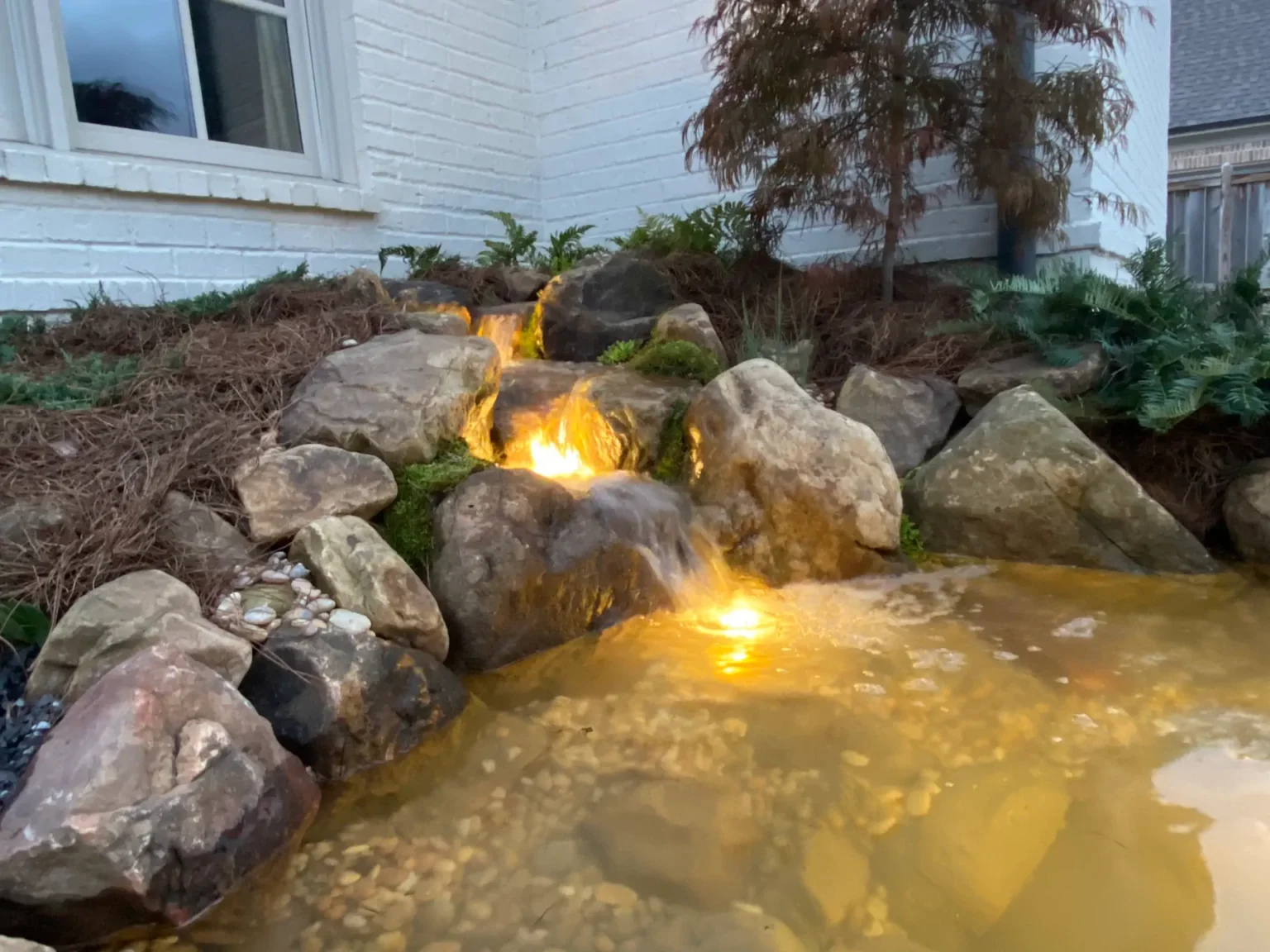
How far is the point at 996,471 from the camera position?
316 centimetres

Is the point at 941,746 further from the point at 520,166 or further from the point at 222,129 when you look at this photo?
the point at 520,166

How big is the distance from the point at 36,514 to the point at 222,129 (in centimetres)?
303

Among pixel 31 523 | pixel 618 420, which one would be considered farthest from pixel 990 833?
pixel 31 523

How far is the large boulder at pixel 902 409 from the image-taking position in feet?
11.6

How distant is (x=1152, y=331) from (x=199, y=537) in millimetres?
3575

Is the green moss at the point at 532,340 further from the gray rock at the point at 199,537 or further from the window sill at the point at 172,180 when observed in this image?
the gray rock at the point at 199,537

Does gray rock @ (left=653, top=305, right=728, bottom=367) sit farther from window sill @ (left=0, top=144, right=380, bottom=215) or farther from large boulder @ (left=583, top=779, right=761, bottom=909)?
large boulder @ (left=583, top=779, right=761, bottom=909)

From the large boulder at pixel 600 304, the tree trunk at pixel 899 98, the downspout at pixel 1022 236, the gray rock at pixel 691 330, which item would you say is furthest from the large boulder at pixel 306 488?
the downspout at pixel 1022 236

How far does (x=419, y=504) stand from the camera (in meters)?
2.61

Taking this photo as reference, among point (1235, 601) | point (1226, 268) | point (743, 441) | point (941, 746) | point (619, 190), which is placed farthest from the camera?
point (1226, 268)

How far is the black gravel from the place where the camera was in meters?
1.62

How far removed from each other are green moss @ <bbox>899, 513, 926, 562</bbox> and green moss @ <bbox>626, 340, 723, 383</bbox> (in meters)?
1.01

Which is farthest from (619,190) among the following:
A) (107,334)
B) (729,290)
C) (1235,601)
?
(1235,601)

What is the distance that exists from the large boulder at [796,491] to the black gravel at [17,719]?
6.86 ft
